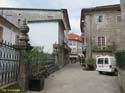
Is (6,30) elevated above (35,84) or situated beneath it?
elevated above

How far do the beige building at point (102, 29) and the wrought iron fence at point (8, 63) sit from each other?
20.1 meters

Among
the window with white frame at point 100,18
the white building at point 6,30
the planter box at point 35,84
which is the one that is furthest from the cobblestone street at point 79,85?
the window with white frame at point 100,18

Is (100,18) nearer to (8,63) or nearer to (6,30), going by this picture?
(6,30)

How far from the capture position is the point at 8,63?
24.0ft

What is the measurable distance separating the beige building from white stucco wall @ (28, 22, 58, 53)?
6.68 metres

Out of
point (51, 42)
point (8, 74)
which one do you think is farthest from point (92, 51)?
point (8, 74)

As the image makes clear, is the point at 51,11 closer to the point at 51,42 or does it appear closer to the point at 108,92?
the point at 51,42

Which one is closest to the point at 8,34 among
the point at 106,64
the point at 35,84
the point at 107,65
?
the point at 106,64

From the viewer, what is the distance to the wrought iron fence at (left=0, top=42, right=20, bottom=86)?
266 inches

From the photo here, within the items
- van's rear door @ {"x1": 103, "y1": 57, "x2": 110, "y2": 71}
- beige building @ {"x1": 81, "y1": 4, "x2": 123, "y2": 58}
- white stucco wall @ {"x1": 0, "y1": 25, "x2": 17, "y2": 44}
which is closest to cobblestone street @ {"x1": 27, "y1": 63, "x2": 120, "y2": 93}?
van's rear door @ {"x1": 103, "y1": 57, "x2": 110, "y2": 71}

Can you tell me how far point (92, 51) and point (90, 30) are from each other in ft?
11.1

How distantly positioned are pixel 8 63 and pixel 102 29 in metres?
22.3

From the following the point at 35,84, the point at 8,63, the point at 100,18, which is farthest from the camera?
the point at 100,18

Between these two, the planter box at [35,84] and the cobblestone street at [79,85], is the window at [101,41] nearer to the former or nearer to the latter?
the cobblestone street at [79,85]
